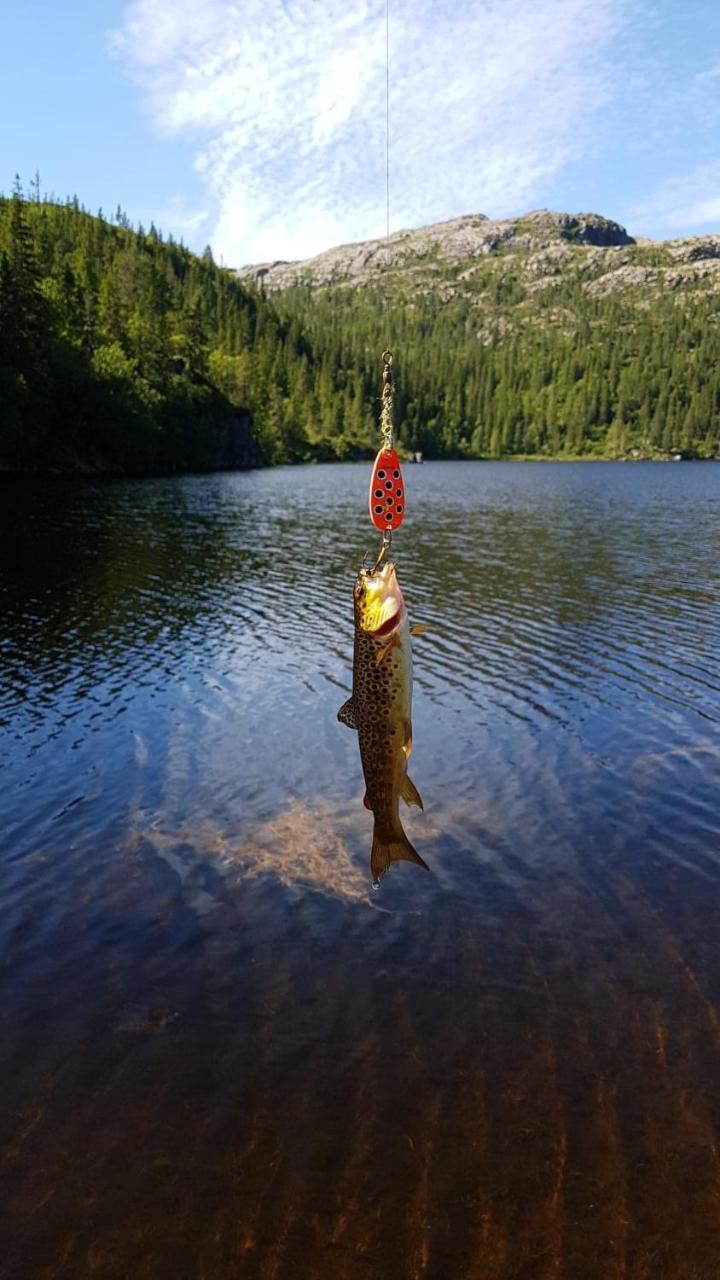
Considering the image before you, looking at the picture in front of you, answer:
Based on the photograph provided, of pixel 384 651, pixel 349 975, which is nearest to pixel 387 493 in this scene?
pixel 384 651

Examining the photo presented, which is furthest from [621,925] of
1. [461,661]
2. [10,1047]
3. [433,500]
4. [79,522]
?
[433,500]

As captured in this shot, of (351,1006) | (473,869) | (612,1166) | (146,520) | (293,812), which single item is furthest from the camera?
(146,520)

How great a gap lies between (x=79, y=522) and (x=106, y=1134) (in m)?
51.0

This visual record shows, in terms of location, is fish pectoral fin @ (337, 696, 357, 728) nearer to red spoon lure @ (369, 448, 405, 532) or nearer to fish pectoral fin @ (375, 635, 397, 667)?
fish pectoral fin @ (375, 635, 397, 667)

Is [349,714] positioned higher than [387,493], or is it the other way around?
[387,493]

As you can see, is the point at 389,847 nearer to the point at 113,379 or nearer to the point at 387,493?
the point at 387,493

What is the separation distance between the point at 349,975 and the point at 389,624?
5.96 meters

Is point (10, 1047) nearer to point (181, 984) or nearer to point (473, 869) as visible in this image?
point (181, 984)

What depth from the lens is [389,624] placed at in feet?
20.3

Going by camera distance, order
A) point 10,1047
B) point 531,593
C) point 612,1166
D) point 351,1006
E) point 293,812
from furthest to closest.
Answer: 1. point 531,593
2. point 293,812
3. point 351,1006
4. point 10,1047
5. point 612,1166

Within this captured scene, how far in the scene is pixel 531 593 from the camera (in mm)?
35781

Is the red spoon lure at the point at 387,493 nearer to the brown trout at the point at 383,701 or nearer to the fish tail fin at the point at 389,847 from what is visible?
the brown trout at the point at 383,701

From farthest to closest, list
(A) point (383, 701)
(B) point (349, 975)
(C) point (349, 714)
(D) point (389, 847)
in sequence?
(B) point (349, 975) → (D) point (389, 847) → (C) point (349, 714) → (A) point (383, 701)

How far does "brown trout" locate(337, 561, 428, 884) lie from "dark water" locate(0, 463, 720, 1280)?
315 centimetres
